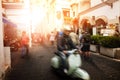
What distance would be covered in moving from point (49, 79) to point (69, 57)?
153 centimetres

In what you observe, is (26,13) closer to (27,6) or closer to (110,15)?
(27,6)

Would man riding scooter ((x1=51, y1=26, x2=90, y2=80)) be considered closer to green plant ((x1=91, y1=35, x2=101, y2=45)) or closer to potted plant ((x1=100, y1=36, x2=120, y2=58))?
potted plant ((x1=100, y1=36, x2=120, y2=58))

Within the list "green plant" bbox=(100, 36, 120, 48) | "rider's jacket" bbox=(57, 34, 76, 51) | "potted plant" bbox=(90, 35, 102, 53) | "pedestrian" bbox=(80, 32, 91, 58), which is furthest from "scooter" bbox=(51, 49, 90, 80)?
"potted plant" bbox=(90, 35, 102, 53)

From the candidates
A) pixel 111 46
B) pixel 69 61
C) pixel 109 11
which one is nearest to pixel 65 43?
pixel 69 61

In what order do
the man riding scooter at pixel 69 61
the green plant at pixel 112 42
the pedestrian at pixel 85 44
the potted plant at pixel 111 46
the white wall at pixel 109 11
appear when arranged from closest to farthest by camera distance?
the man riding scooter at pixel 69 61
the pedestrian at pixel 85 44
the potted plant at pixel 111 46
the green plant at pixel 112 42
the white wall at pixel 109 11

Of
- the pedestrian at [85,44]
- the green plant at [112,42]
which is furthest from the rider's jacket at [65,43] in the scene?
the green plant at [112,42]

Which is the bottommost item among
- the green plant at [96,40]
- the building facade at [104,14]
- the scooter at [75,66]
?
the scooter at [75,66]

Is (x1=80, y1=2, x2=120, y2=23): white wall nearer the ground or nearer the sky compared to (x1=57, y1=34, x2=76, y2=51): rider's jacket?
nearer the sky

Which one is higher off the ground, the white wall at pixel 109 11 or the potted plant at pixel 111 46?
the white wall at pixel 109 11

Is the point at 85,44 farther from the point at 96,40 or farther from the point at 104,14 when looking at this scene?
the point at 104,14

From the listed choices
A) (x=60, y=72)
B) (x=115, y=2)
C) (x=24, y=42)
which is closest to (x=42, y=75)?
(x=60, y=72)

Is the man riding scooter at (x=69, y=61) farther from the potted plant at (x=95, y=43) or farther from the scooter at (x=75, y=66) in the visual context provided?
the potted plant at (x=95, y=43)

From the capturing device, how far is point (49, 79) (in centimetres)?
788

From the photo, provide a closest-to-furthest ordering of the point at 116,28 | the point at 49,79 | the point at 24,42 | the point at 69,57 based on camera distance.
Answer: the point at 69,57 < the point at 49,79 < the point at 24,42 < the point at 116,28
